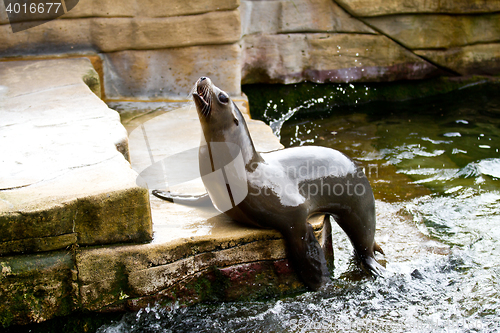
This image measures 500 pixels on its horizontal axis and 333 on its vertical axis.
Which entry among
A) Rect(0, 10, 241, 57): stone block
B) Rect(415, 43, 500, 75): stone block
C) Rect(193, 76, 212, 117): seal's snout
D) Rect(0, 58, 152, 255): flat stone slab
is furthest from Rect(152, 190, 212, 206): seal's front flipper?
Rect(415, 43, 500, 75): stone block

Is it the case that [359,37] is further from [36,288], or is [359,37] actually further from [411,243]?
[36,288]

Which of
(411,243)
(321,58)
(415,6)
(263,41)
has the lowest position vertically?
(411,243)

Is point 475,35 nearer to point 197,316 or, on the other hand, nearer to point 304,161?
point 304,161

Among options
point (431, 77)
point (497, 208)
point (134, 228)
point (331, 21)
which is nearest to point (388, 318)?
point (134, 228)

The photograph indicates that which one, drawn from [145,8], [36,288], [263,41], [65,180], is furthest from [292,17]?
[36,288]

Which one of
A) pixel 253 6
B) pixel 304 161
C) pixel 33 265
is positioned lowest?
pixel 33 265

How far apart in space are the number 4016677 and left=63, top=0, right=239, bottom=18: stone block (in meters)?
0.14

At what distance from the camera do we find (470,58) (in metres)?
7.70

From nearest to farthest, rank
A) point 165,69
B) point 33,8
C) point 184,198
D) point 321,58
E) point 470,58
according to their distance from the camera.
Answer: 1. point 184,198
2. point 33,8
3. point 165,69
4. point 321,58
5. point 470,58

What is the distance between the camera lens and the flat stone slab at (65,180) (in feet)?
7.59

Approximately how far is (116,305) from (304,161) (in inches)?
49.6

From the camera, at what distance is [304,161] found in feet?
9.28

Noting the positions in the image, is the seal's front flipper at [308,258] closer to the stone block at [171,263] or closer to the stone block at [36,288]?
the stone block at [171,263]

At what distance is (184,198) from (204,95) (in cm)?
84
